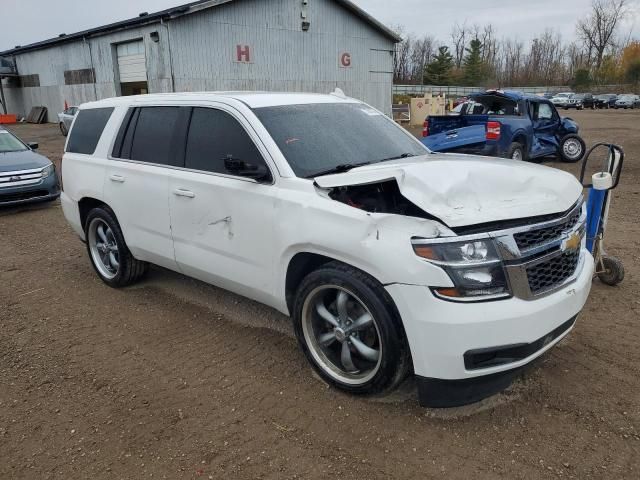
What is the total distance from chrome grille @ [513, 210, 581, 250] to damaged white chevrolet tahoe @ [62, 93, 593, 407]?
1 centimetres

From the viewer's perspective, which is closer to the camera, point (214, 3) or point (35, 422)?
point (35, 422)

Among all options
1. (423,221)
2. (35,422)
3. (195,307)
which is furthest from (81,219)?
(423,221)

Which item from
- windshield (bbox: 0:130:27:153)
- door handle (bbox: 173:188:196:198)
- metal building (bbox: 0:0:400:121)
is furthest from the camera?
metal building (bbox: 0:0:400:121)

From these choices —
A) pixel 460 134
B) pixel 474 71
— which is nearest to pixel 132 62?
pixel 460 134

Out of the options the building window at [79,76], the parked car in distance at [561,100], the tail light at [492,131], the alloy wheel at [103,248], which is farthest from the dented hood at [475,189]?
the parked car in distance at [561,100]

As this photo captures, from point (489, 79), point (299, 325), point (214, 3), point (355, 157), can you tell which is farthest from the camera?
point (489, 79)

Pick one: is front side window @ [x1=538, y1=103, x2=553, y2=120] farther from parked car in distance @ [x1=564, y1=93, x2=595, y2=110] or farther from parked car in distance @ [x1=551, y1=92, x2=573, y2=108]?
parked car in distance @ [x1=564, y1=93, x2=595, y2=110]

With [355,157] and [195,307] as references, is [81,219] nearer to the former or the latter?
[195,307]

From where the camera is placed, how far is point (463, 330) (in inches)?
104

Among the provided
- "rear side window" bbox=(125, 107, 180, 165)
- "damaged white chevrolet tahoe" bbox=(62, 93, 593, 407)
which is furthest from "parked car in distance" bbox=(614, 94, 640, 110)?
"rear side window" bbox=(125, 107, 180, 165)

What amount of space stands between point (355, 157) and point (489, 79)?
8654 centimetres

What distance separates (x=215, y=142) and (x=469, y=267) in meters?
2.23

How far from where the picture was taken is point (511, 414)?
10.1 ft

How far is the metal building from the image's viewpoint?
21719 mm
